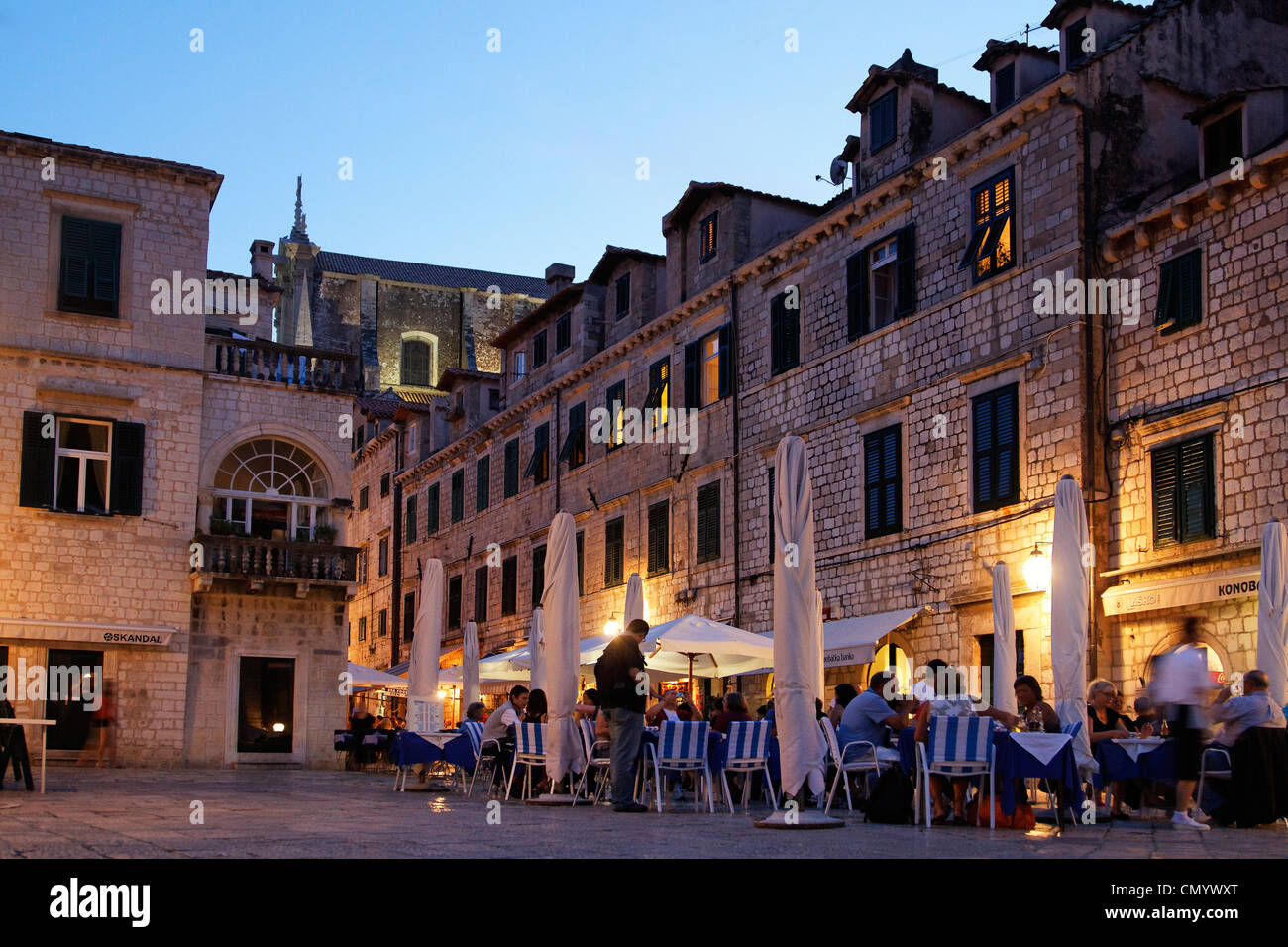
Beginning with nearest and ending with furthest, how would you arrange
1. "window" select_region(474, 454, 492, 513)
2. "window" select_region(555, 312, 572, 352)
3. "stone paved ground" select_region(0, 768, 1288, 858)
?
"stone paved ground" select_region(0, 768, 1288, 858) → "window" select_region(555, 312, 572, 352) → "window" select_region(474, 454, 492, 513)

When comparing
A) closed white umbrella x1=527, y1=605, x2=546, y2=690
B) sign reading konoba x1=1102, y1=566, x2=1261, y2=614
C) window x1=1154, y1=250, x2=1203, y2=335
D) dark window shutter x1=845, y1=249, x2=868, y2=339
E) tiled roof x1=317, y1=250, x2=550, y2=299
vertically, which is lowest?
closed white umbrella x1=527, y1=605, x2=546, y2=690

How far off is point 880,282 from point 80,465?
47.2 ft

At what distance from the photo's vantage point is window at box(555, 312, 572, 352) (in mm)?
36469

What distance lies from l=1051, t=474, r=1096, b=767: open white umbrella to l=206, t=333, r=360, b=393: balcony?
16.4 meters

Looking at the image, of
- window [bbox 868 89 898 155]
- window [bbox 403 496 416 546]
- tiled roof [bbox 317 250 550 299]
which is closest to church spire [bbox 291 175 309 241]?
tiled roof [bbox 317 250 550 299]

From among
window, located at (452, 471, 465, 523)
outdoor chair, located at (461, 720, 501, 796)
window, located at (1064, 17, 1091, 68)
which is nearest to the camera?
outdoor chair, located at (461, 720, 501, 796)

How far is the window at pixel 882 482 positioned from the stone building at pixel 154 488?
9.96 m

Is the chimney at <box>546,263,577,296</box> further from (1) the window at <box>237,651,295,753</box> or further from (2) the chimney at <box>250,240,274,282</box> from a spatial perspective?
(1) the window at <box>237,651,295,753</box>

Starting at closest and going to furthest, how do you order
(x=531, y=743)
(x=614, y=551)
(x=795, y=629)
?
(x=795, y=629) < (x=531, y=743) < (x=614, y=551)

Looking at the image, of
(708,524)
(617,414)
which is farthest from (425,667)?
(617,414)

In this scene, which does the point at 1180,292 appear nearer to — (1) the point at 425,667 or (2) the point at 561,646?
(2) the point at 561,646

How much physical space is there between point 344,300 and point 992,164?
44.9m

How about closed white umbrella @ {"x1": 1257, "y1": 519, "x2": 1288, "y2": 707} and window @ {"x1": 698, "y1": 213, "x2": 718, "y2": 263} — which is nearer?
closed white umbrella @ {"x1": 1257, "y1": 519, "x2": 1288, "y2": 707}

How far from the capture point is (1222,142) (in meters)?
19.2
